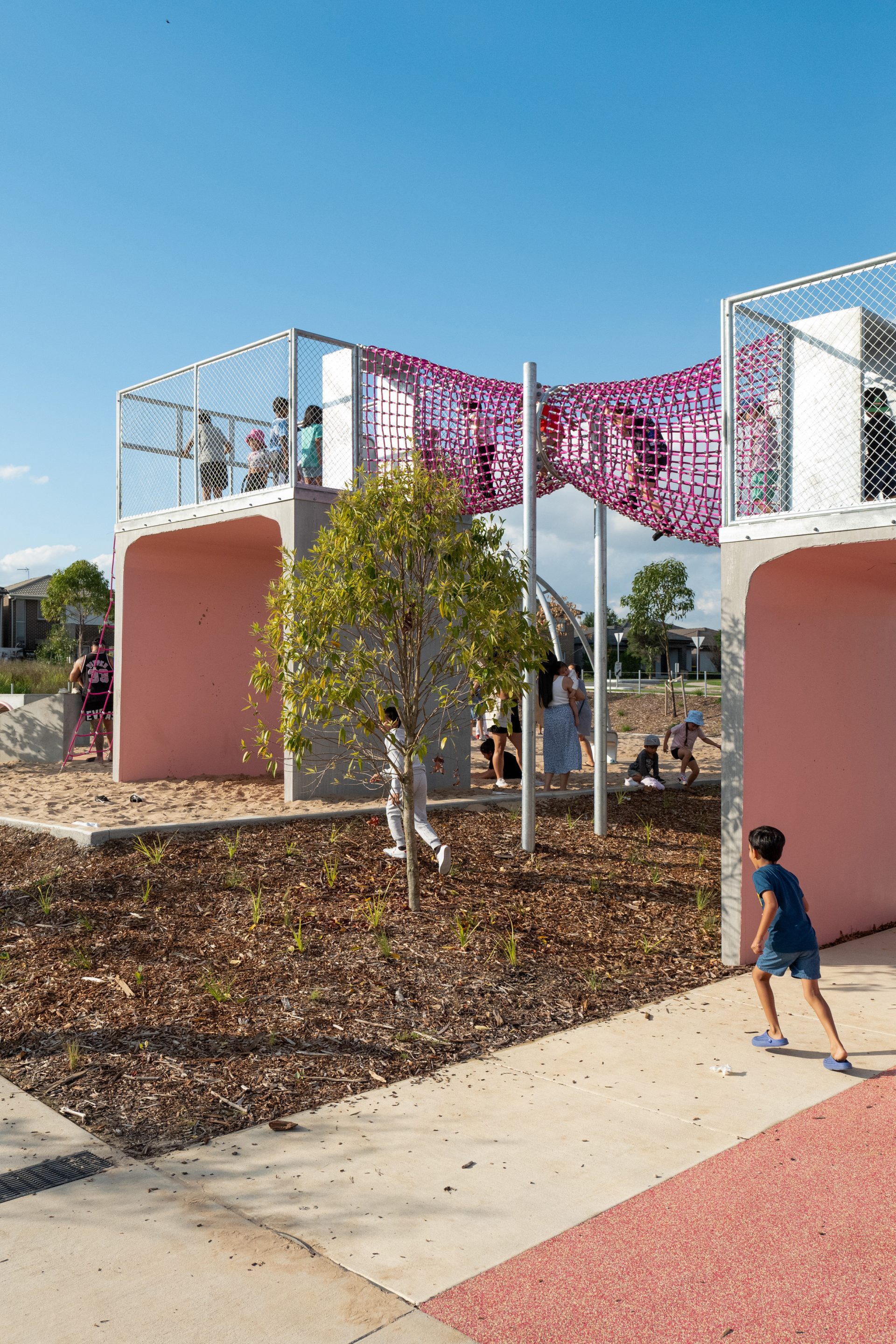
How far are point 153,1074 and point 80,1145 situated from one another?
2.32 ft

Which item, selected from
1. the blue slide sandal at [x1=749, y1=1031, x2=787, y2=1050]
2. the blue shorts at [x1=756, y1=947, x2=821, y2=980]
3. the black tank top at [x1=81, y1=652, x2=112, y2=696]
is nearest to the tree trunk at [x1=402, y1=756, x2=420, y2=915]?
the blue slide sandal at [x1=749, y1=1031, x2=787, y2=1050]

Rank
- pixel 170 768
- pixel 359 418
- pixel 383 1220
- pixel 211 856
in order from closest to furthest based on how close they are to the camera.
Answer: pixel 383 1220, pixel 211 856, pixel 359 418, pixel 170 768

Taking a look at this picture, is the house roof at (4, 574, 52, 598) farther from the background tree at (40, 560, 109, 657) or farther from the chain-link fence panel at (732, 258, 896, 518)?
the chain-link fence panel at (732, 258, 896, 518)

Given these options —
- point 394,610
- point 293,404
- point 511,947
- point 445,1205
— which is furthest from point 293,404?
point 445,1205

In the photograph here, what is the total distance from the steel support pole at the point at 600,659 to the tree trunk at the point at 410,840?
258cm

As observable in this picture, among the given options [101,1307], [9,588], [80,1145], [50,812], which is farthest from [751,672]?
[9,588]

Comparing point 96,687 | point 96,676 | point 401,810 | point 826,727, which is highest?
point 96,676

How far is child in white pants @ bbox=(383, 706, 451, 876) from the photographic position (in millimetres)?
7566

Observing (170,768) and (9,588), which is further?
(9,588)

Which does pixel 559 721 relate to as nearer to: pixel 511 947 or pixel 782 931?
pixel 511 947

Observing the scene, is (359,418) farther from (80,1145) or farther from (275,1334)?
(275,1334)

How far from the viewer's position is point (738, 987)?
637cm

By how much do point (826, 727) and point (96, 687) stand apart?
10104 mm

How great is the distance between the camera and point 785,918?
516cm
